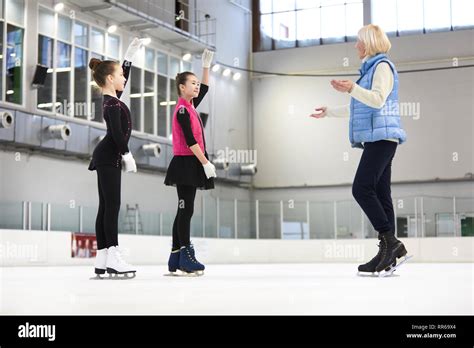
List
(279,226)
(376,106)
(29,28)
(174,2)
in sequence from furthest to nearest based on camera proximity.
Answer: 1. (174,2)
2. (279,226)
3. (29,28)
4. (376,106)

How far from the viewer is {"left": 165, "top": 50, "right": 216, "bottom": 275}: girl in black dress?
6.76 m

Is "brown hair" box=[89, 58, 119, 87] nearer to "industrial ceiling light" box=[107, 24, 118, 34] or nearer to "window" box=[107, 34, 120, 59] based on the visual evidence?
"industrial ceiling light" box=[107, 24, 118, 34]

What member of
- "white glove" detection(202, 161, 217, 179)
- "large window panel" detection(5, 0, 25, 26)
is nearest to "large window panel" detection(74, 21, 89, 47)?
"large window panel" detection(5, 0, 25, 26)

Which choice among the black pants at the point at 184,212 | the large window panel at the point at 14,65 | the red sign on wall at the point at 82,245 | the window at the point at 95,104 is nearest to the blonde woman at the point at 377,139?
the black pants at the point at 184,212

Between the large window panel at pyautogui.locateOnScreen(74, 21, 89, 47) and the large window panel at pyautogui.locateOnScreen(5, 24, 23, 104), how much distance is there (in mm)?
2313

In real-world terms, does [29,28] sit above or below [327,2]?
below

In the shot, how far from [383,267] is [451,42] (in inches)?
875

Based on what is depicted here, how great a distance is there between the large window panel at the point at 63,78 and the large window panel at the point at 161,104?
14.7 feet

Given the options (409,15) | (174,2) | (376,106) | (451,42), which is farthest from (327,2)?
(376,106)

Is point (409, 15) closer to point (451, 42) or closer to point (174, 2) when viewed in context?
point (451, 42)

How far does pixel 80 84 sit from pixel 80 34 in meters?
1.43

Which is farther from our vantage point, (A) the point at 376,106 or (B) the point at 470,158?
(B) the point at 470,158

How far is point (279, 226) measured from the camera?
2202 centimetres
